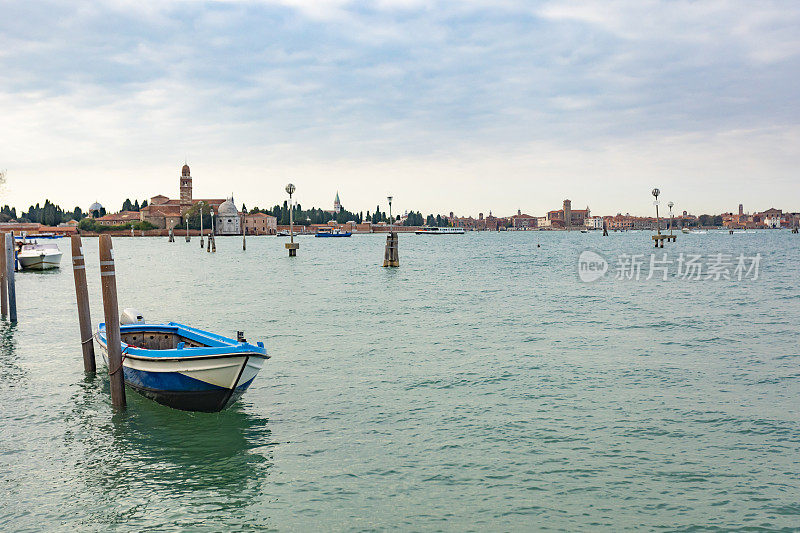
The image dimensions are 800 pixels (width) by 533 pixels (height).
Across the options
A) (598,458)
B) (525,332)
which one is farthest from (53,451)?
(525,332)

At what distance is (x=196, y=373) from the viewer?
494 inches

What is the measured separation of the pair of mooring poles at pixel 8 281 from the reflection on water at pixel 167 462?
13.5 m

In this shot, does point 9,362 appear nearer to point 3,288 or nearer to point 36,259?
point 3,288

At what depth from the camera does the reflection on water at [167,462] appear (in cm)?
887

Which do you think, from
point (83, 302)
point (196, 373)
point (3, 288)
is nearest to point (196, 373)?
point (196, 373)

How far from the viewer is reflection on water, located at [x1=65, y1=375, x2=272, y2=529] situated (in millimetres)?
8867

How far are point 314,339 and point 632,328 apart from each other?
35.9 ft

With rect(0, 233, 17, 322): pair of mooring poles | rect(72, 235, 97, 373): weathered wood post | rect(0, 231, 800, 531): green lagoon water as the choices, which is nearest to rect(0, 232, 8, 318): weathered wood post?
rect(0, 233, 17, 322): pair of mooring poles

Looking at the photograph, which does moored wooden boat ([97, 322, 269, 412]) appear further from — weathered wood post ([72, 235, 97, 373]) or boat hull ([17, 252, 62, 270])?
boat hull ([17, 252, 62, 270])

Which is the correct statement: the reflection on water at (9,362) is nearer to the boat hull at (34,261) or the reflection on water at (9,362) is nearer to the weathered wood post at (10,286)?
the weathered wood post at (10,286)

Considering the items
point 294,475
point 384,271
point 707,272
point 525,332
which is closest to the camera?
point 294,475

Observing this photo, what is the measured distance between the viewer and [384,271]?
57.2 metres

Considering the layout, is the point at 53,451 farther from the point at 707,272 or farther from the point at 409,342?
the point at 707,272

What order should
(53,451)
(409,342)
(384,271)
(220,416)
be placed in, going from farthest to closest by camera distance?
(384,271) < (409,342) < (220,416) < (53,451)
